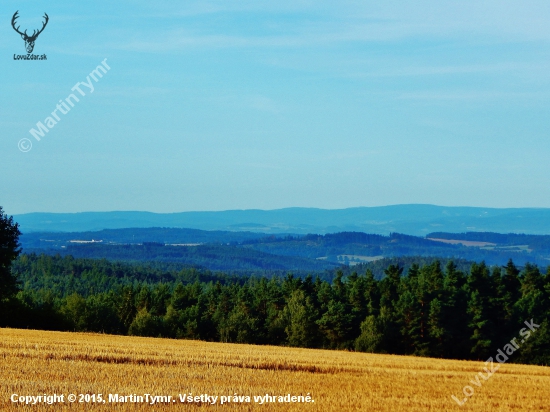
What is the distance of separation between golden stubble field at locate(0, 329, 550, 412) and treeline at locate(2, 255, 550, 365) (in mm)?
39598

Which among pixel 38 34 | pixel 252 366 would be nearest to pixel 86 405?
pixel 252 366

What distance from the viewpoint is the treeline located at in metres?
74.9

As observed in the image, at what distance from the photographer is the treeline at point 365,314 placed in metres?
74.9

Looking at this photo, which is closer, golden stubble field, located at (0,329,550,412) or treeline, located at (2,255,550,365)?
golden stubble field, located at (0,329,550,412)

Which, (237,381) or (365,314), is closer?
(237,381)

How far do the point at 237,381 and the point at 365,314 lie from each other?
57378 mm

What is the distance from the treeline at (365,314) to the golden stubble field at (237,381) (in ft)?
130

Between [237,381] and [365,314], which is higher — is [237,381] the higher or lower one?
the higher one

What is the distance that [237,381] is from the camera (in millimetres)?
25953

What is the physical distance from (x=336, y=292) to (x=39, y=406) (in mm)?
70977

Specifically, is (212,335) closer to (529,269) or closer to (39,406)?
(529,269)

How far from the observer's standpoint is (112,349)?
114ft

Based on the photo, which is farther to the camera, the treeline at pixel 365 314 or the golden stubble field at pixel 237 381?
the treeline at pixel 365 314

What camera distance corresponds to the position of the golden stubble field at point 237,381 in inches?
861
